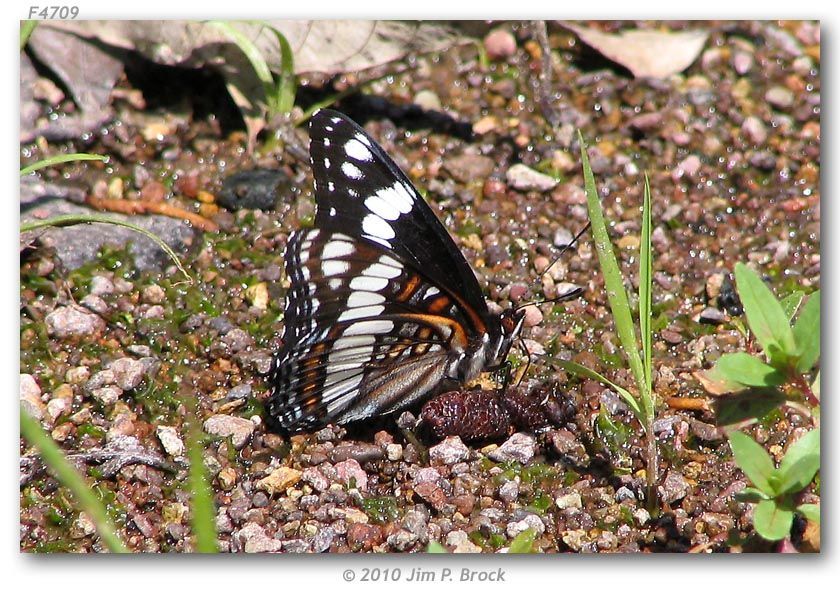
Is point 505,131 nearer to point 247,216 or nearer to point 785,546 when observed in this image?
point 247,216

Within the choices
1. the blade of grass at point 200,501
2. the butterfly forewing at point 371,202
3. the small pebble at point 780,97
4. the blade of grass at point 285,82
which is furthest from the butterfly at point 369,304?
the small pebble at point 780,97

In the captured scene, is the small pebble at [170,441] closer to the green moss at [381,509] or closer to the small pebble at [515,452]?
the green moss at [381,509]

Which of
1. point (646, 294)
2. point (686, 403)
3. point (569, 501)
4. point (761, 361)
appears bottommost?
point (569, 501)

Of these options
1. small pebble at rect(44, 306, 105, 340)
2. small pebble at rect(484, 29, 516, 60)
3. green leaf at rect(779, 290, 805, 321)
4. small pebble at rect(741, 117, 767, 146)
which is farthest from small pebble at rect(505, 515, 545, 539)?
A: small pebble at rect(484, 29, 516, 60)

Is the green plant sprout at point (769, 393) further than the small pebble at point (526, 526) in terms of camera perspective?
No

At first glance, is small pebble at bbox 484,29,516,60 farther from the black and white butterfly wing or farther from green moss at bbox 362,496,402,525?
green moss at bbox 362,496,402,525

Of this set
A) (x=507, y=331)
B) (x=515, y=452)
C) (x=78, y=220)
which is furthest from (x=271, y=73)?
(x=515, y=452)

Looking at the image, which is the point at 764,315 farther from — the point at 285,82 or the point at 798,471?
the point at 285,82
